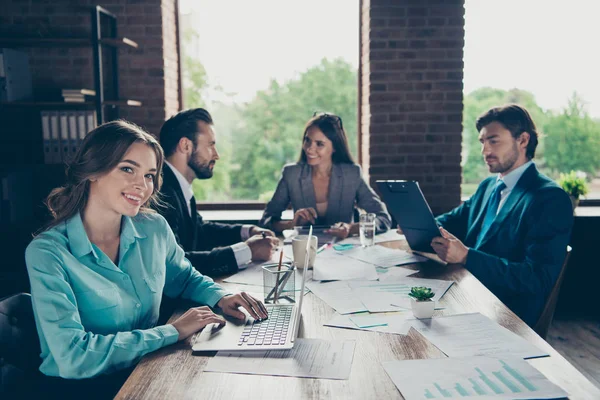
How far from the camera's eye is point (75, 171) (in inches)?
56.2

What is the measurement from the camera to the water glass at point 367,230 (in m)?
2.26

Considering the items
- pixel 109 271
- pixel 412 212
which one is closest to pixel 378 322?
pixel 109 271

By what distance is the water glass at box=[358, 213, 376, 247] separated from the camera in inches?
88.9

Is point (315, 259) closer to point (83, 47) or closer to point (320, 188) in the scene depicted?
point (320, 188)

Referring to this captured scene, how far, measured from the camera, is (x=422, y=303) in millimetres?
1365

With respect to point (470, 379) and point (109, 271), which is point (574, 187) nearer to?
point (470, 379)

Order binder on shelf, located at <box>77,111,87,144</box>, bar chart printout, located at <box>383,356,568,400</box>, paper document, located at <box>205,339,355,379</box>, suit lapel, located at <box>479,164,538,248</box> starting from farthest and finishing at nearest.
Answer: binder on shelf, located at <box>77,111,87,144</box>, suit lapel, located at <box>479,164,538,248</box>, paper document, located at <box>205,339,355,379</box>, bar chart printout, located at <box>383,356,568,400</box>

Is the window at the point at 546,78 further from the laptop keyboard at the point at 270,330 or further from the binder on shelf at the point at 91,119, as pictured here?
the laptop keyboard at the point at 270,330

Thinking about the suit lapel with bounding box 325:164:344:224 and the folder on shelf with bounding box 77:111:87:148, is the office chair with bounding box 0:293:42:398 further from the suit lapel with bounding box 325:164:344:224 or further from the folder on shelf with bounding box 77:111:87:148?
the folder on shelf with bounding box 77:111:87:148

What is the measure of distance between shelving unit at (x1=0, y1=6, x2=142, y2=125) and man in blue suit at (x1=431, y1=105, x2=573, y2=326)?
2.28m

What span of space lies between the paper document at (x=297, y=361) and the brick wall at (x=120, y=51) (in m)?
2.72

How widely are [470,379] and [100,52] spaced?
308 centimetres

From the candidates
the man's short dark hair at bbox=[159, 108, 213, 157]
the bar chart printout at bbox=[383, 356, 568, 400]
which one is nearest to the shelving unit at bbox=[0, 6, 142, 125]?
the man's short dark hair at bbox=[159, 108, 213, 157]

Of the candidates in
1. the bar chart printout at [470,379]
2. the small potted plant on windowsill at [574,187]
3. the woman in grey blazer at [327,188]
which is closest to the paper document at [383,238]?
the woman in grey blazer at [327,188]
